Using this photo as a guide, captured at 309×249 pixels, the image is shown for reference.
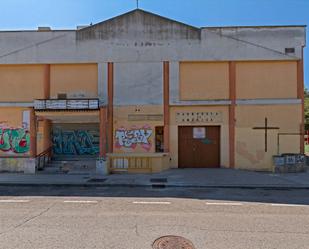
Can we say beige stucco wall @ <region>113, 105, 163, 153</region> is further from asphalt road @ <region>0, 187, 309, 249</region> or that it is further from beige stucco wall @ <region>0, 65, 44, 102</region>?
asphalt road @ <region>0, 187, 309, 249</region>

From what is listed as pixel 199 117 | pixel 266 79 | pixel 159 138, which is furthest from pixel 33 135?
pixel 266 79

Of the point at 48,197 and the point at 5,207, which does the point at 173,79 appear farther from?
the point at 5,207

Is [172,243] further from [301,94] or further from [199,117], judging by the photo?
[301,94]

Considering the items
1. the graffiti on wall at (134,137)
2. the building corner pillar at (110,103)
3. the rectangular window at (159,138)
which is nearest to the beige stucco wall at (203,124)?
the rectangular window at (159,138)

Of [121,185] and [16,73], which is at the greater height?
[16,73]

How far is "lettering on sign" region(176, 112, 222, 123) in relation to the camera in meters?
16.9

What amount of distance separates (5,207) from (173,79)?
11043 millimetres

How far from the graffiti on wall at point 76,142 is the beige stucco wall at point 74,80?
7.03 feet

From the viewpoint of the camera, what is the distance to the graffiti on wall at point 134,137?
16984 mm

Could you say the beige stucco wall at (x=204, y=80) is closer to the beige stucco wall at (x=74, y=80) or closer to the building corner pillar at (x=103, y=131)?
the building corner pillar at (x=103, y=131)

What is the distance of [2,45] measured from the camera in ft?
57.5

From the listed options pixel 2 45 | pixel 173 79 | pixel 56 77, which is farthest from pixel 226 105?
pixel 2 45

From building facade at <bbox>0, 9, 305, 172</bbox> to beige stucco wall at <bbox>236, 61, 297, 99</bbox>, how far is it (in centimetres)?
5

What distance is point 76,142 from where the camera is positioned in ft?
59.1
